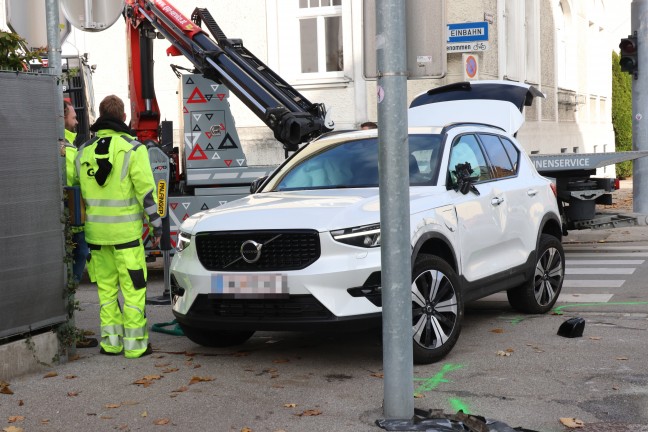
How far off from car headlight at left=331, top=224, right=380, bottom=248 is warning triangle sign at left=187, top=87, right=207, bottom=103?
21.2ft

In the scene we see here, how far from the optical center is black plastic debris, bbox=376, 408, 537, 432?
5.78 metres

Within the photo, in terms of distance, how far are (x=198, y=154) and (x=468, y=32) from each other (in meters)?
6.22

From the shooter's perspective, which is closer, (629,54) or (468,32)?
(468,32)

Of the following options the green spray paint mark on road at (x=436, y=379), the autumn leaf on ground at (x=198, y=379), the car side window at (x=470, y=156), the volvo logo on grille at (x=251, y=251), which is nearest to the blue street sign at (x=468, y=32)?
the car side window at (x=470, y=156)

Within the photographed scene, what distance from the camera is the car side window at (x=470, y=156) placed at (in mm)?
8695

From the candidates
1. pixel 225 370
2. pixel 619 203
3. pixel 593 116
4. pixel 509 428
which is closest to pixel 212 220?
pixel 225 370

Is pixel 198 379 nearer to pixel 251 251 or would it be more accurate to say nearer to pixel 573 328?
pixel 251 251

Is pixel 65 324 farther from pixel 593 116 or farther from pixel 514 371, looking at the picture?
pixel 593 116

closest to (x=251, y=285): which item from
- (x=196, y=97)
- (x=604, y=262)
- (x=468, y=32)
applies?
(x=196, y=97)

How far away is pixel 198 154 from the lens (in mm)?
13148

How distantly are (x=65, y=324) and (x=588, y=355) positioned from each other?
380 cm

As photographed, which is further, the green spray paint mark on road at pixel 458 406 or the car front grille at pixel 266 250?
the car front grille at pixel 266 250

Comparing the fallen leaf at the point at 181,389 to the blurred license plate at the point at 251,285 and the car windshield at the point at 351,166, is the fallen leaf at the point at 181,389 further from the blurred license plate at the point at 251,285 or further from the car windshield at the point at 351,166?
the car windshield at the point at 351,166

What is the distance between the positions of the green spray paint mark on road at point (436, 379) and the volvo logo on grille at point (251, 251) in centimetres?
134
